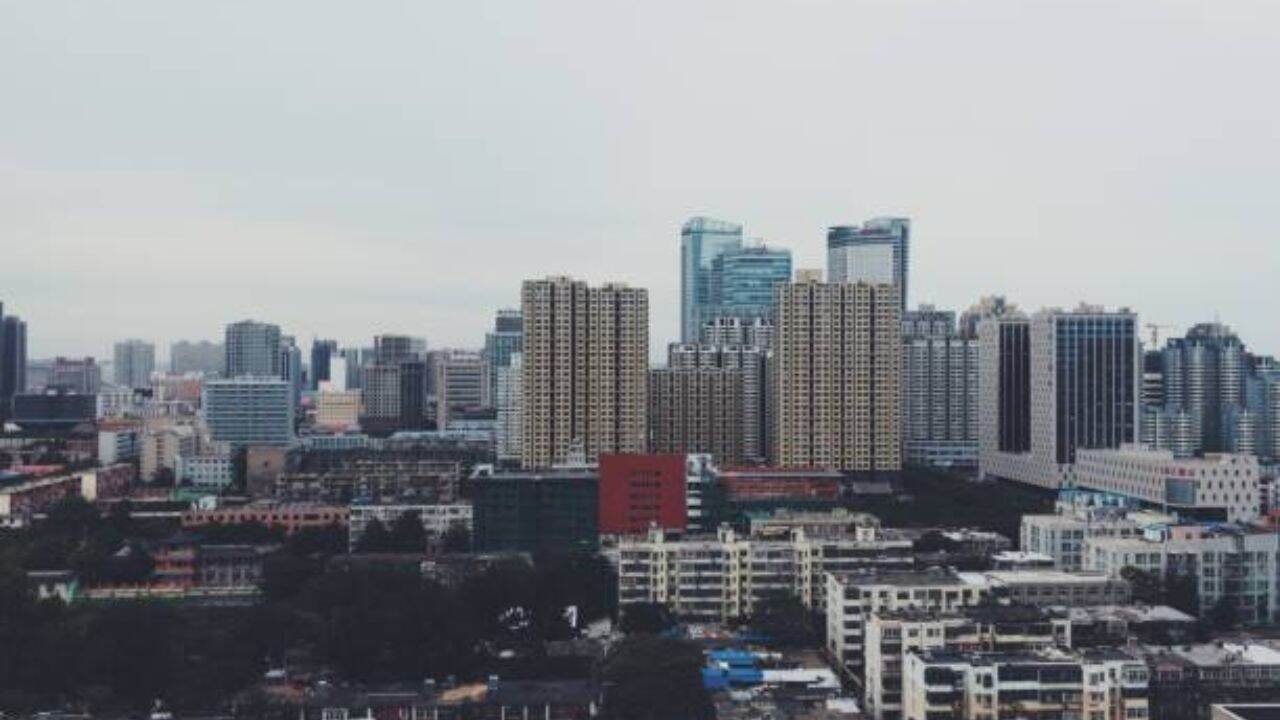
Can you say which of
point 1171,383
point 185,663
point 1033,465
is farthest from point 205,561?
point 1171,383

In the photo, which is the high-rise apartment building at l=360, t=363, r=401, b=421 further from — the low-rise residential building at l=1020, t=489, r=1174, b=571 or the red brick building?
the low-rise residential building at l=1020, t=489, r=1174, b=571

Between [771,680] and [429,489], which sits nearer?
Result: [771,680]

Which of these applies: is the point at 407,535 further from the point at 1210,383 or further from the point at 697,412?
the point at 1210,383

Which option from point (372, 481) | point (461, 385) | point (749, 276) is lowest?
point (372, 481)

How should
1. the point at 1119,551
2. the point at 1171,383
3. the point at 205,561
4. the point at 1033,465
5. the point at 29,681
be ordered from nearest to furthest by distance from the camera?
the point at 29,681 → the point at 1119,551 → the point at 205,561 → the point at 1033,465 → the point at 1171,383

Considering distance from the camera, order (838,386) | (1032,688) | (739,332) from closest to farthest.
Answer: (1032,688)
(838,386)
(739,332)

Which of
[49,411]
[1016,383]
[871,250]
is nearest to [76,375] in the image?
[49,411]

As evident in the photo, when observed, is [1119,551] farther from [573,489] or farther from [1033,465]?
[1033,465]
